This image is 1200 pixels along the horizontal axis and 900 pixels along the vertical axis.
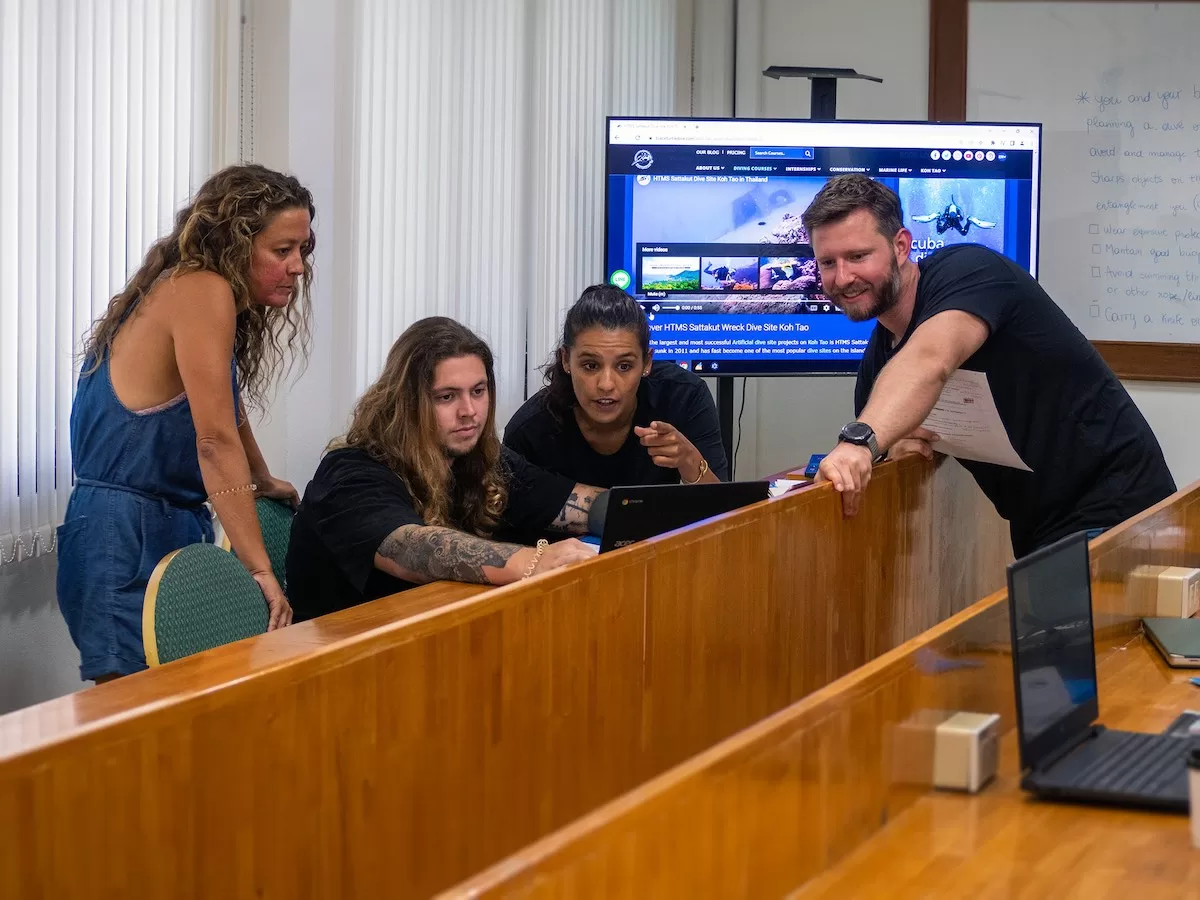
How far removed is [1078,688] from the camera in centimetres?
176

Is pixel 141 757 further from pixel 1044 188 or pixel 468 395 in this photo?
pixel 1044 188

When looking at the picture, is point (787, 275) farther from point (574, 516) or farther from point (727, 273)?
point (574, 516)

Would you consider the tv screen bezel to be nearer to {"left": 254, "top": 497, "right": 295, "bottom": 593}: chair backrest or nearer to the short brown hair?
{"left": 254, "top": 497, "right": 295, "bottom": 593}: chair backrest

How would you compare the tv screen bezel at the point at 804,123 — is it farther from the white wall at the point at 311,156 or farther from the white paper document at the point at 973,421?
the white paper document at the point at 973,421

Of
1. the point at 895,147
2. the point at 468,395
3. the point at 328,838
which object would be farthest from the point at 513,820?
the point at 895,147

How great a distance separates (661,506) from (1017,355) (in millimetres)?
821

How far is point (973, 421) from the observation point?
9.34ft

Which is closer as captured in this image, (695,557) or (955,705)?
(955,705)

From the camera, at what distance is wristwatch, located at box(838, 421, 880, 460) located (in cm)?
251

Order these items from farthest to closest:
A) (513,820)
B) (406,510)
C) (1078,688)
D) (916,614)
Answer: (916,614) < (406,510) < (513,820) < (1078,688)

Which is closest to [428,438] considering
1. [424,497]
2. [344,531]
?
[424,497]

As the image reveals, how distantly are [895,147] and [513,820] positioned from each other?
3.43 m

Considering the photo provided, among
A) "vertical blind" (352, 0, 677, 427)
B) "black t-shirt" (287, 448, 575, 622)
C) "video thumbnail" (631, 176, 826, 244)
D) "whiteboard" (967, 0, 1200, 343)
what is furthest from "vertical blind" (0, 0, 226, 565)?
"whiteboard" (967, 0, 1200, 343)

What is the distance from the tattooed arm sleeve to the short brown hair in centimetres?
92
